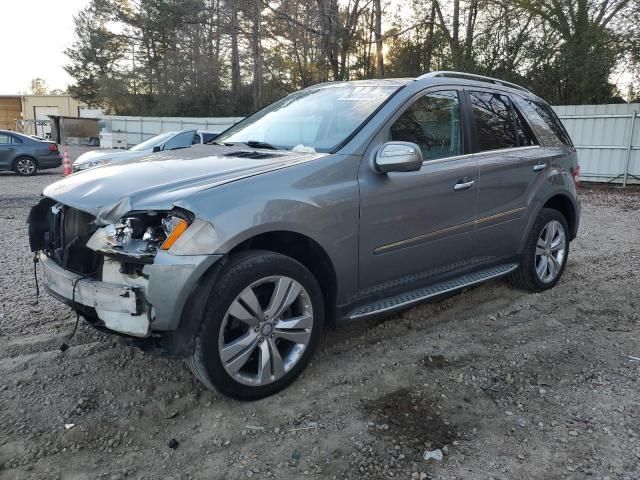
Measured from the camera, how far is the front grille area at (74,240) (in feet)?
9.43

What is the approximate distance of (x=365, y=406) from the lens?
2898 millimetres

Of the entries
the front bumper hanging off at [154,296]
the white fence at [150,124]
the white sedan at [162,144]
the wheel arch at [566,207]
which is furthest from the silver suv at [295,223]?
the white fence at [150,124]

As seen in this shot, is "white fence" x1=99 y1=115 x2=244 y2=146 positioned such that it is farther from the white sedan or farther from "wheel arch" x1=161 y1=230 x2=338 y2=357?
"wheel arch" x1=161 y1=230 x2=338 y2=357

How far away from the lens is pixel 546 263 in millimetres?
4840

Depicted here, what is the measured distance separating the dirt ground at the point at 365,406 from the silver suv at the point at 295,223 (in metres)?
0.33

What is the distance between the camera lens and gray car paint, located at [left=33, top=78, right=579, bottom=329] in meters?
2.71

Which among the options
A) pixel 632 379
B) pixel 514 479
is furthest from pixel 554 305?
pixel 514 479

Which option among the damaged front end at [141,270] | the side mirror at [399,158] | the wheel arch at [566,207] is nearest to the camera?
the damaged front end at [141,270]

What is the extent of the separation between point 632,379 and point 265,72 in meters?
27.8

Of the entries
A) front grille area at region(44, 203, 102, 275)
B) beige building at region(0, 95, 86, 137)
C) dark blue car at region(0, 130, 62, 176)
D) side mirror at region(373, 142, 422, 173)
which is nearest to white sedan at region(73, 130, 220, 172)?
dark blue car at region(0, 130, 62, 176)

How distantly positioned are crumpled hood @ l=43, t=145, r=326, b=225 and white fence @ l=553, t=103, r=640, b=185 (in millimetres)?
13263

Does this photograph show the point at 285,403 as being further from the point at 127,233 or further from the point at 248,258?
the point at 127,233

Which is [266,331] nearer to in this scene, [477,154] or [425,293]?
[425,293]

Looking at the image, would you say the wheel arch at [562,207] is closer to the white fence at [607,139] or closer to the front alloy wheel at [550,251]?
the front alloy wheel at [550,251]
